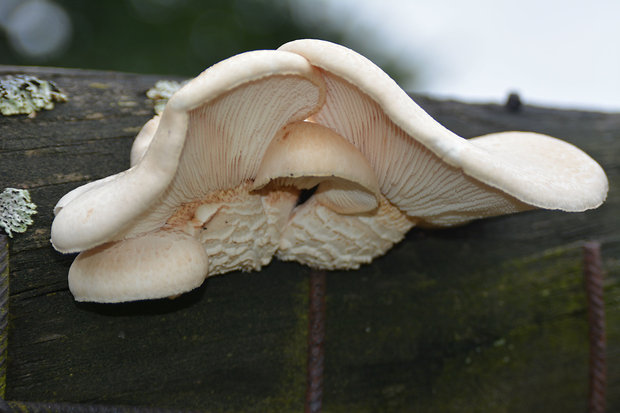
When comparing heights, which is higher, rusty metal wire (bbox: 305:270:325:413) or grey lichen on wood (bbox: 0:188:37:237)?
grey lichen on wood (bbox: 0:188:37:237)

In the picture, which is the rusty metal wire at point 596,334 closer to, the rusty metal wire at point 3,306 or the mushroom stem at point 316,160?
the mushroom stem at point 316,160

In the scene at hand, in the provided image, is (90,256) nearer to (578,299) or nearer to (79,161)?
(79,161)

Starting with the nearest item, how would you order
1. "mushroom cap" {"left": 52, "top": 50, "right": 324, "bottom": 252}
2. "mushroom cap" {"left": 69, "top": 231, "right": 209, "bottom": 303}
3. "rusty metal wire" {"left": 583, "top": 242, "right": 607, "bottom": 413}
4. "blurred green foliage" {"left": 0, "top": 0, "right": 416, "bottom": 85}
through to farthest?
"mushroom cap" {"left": 52, "top": 50, "right": 324, "bottom": 252}
"mushroom cap" {"left": 69, "top": 231, "right": 209, "bottom": 303}
"rusty metal wire" {"left": 583, "top": 242, "right": 607, "bottom": 413}
"blurred green foliage" {"left": 0, "top": 0, "right": 416, "bottom": 85}

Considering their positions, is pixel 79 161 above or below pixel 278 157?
below

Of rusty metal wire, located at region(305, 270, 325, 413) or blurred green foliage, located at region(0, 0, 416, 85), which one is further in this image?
blurred green foliage, located at region(0, 0, 416, 85)

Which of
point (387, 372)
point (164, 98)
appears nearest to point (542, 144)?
point (387, 372)

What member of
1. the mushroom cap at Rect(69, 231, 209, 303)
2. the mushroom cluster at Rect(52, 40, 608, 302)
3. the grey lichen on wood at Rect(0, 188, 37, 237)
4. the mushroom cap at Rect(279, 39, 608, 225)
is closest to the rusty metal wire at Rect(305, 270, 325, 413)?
the mushroom cluster at Rect(52, 40, 608, 302)

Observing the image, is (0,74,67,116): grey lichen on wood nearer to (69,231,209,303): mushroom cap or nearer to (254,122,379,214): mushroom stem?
(69,231,209,303): mushroom cap
